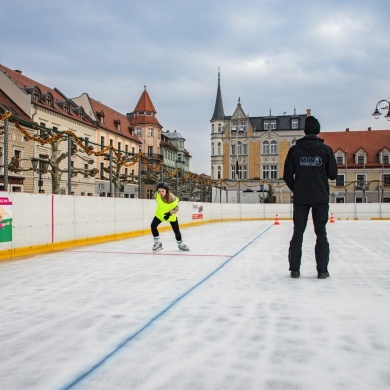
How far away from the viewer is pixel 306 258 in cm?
797

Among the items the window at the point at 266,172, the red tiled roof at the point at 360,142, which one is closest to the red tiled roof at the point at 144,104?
the window at the point at 266,172

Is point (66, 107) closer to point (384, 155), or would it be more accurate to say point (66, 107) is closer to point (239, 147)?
point (239, 147)

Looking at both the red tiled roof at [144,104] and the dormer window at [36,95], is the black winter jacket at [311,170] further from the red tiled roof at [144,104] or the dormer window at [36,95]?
the red tiled roof at [144,104]

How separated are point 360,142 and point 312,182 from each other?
2161 inches

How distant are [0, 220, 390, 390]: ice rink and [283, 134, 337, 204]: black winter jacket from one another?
1.04 m

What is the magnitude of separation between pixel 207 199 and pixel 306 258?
58.7 feet

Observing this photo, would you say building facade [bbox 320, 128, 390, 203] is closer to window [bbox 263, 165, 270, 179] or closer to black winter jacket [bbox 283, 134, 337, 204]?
window [bbox 263, 165, 270, 179]

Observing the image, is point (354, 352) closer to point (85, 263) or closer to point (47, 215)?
point (85, 263)

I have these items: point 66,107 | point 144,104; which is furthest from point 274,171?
point 66,107

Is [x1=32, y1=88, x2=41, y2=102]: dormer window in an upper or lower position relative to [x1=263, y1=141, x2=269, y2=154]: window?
upper

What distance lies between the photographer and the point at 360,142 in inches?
2232

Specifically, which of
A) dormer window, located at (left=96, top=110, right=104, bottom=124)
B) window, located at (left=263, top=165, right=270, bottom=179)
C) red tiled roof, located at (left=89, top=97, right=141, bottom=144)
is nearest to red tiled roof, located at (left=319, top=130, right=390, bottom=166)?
window, located at (left=263, top=165, right=270, bottom=179)

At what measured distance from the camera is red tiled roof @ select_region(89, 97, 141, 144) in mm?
49656

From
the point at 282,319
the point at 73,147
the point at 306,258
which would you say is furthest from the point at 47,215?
the point at 282,319
